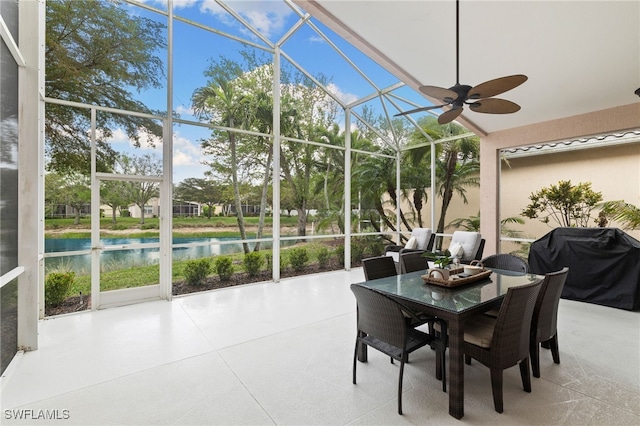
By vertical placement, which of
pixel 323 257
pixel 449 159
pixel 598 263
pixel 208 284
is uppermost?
pixel 449 159

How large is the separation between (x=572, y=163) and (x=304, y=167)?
5452 millimetres

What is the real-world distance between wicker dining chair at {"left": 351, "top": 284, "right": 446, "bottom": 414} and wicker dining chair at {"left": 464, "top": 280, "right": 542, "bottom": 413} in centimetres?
30

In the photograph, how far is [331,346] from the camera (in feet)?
10.5

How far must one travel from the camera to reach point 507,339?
2141mm

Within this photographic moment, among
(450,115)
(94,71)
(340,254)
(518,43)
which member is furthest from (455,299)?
(94,71)

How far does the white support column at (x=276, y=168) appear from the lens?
6117 mm

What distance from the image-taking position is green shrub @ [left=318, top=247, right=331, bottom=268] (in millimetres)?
7555

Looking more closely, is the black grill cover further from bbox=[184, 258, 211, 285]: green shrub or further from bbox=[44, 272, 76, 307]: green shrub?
bbox=[44, 272, 76, 307]: green shrub

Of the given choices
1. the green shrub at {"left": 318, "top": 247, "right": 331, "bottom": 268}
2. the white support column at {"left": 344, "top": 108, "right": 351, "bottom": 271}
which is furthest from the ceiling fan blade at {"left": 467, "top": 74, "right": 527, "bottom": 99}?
the green shrub at {"left": 318, "top": 247, "right": 331, "bottom": 268}

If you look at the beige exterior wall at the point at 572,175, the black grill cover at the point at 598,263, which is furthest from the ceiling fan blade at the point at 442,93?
the beige exterior wall at the point at 572,175

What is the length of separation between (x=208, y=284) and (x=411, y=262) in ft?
12.7

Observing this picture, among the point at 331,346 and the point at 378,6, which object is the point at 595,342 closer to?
the point at 331,346

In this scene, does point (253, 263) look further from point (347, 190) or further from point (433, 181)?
point (433, 181)

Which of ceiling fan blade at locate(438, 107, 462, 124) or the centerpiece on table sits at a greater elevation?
ceiling fan blade at locate(438, 107, 462, 124)
